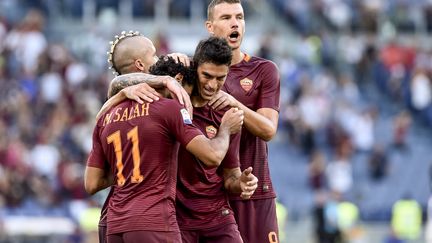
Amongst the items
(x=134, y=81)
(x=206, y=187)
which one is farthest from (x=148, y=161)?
(x=206, y=187)

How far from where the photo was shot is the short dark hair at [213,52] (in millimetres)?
9539

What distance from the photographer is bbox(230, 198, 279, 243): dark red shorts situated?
423 inches

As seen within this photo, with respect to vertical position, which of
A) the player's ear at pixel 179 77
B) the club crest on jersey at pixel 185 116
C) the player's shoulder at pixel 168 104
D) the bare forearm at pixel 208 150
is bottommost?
the bare forearm at pixel 208 150

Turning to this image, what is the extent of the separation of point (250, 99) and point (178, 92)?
1575mm

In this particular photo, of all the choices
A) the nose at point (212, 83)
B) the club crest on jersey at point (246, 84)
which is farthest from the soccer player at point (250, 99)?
the nose at point (212, 83)

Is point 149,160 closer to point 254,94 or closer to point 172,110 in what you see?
point 172,110

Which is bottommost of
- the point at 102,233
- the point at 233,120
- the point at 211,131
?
the point at 102,233

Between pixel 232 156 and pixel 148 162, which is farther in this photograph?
pixel 232 156

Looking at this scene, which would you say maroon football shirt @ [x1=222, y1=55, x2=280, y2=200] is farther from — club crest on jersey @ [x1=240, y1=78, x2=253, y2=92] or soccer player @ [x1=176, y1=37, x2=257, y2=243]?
soccer player @ [x1=176, y1=37, x2=257, y2=243]

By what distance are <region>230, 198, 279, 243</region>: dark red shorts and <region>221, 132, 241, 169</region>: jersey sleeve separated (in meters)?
0.70

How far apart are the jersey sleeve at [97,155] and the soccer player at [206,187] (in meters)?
0.62

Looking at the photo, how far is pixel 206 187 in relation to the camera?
32.6 feet

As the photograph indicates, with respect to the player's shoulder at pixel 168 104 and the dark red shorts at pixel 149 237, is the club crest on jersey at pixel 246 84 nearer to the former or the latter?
the player's shoulder at pixel 168 104

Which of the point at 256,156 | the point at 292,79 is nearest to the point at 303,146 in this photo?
the point at 292,79
